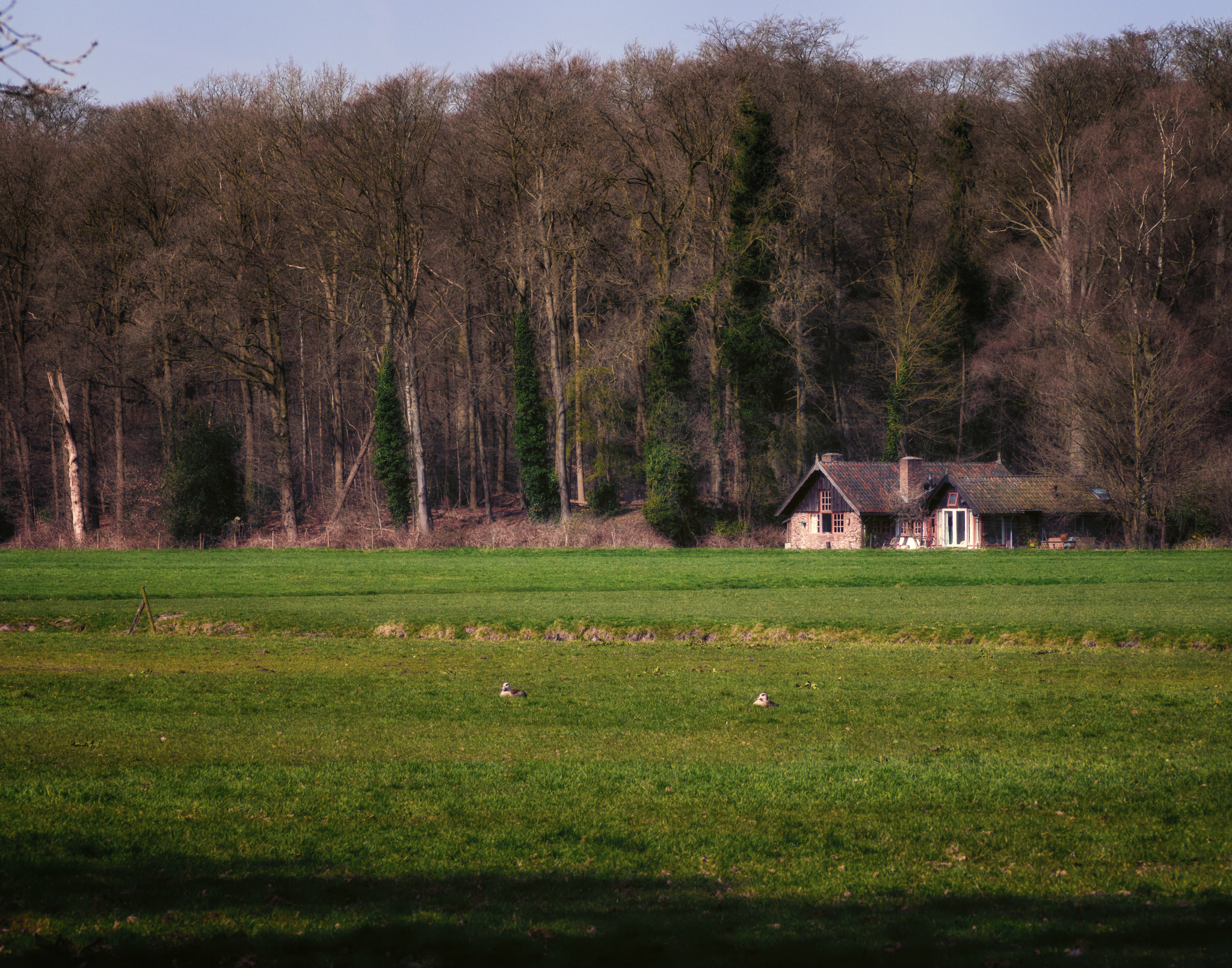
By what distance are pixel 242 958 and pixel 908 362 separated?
60.9m

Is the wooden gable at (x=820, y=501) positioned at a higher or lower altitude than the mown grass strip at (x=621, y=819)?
higher

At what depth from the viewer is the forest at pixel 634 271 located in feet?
187

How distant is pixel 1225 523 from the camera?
5291cm

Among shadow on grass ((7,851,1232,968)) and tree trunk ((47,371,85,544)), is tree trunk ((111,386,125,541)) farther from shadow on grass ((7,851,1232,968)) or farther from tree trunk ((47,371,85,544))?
shadow on grass ((7,851,1232,968))

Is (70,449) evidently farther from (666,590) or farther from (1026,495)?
(1026,495)

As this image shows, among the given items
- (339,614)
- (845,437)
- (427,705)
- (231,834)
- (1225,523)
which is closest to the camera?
(231,834)

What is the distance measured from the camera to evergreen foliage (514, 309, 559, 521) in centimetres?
6150

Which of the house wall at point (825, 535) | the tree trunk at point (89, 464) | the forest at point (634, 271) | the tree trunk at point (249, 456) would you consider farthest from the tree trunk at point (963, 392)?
the tree trunk at point (89, 464)

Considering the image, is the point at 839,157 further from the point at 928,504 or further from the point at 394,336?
the point at 394,336

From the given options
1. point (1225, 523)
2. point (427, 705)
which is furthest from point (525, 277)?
point (427, 705)

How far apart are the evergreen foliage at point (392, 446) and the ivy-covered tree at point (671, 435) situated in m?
14.6

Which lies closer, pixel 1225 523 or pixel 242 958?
pixel 242 958

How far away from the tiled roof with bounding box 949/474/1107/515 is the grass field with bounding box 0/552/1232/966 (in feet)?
121

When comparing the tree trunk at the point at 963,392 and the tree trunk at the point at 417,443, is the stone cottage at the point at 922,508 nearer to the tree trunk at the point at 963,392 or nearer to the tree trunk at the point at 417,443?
the tree trunk at the point at 963,392
